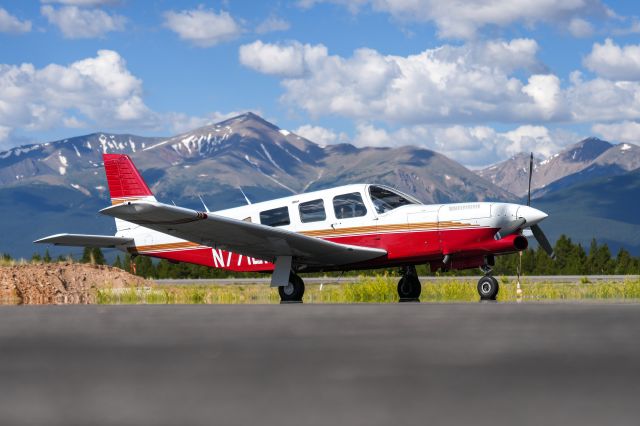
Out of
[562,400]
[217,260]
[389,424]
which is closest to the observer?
[389,424]

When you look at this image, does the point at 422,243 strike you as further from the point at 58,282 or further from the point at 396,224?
the point at 58,282

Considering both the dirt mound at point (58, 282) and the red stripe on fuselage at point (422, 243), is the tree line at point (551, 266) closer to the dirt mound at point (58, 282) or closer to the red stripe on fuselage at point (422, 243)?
the dirt mound at point (58, 282)

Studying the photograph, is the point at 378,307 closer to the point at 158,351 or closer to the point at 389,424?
the point at 158,351

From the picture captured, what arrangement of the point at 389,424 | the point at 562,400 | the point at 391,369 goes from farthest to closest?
the point at 391,369
the point at 562,400
the point at 389,424

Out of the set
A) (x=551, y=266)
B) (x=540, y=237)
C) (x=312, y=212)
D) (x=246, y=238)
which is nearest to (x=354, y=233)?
(x=312, y=212)

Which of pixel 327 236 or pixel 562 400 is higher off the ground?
pixel 327 236

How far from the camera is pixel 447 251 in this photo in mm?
16875

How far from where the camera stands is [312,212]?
17.9 metres

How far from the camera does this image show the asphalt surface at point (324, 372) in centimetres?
435

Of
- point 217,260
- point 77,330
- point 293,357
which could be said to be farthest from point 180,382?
point 217,260

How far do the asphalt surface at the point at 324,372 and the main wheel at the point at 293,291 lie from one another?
7898 mm

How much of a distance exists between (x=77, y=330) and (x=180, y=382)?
3.23 m

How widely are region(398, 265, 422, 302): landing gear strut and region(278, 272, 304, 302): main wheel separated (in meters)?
2.01

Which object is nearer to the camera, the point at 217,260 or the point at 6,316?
the point at 6,316
